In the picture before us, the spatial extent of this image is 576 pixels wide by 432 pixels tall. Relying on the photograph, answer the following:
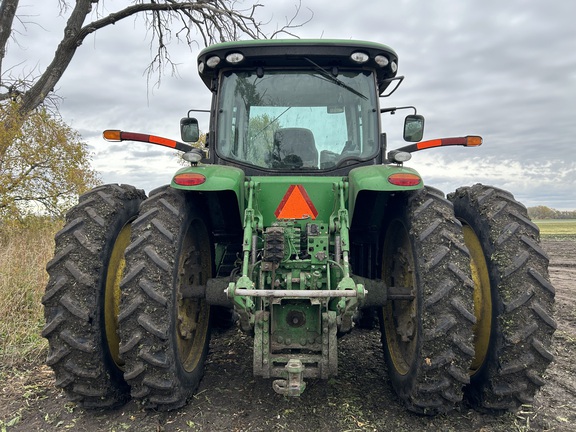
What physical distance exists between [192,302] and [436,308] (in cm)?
189

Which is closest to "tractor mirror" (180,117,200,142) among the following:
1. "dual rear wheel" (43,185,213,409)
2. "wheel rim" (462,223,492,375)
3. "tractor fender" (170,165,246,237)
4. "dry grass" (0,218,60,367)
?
"tractor fender" (170,165,246,237)

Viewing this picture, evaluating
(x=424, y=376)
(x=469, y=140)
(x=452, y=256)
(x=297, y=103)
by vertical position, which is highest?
(x=297, y=103)

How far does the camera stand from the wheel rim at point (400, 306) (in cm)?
325

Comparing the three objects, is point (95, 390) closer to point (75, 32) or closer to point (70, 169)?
point (70, 169)

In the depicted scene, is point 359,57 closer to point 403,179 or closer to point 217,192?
point 403,179

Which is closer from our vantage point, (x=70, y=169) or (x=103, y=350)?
(x=103, y=350)

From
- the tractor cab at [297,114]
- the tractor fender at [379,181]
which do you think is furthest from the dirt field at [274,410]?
the tractor cab at [297,114]

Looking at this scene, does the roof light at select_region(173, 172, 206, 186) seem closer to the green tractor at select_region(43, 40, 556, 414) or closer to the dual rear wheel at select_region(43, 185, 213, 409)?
the green tractor at select_region(43, 40, 556, 414)

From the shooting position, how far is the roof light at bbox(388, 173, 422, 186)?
3062 mm

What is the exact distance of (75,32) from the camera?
10.8 metres

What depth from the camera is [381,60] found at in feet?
12.3

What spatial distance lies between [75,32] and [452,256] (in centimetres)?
1094

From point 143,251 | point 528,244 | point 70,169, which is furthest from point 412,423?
point 70,169

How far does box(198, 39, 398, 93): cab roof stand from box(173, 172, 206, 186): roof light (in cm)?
117
